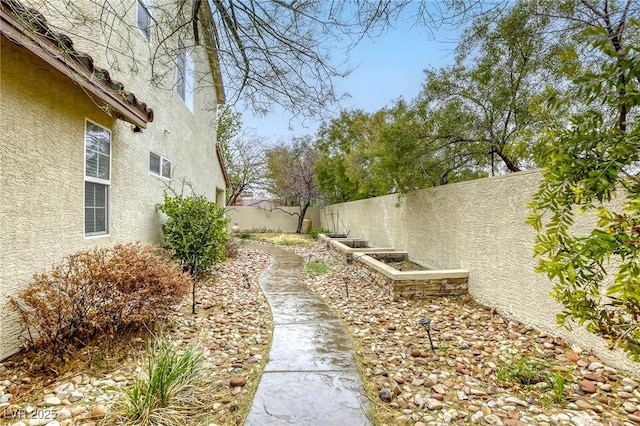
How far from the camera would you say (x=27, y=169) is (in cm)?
371

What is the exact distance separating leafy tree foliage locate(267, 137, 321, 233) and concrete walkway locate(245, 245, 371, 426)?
16479 mm

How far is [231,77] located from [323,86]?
134cm

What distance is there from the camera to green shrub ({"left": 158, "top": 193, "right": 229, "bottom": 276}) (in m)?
7.57

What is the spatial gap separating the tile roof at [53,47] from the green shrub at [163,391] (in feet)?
9.83

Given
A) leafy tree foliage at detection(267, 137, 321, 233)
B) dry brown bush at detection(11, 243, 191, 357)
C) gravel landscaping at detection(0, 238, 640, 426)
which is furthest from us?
leafy tree foliage at detection(267, 137, 321, 233)

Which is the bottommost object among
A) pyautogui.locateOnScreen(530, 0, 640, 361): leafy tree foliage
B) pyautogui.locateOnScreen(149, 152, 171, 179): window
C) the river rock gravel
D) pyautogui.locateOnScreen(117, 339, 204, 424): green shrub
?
the river rock gravel

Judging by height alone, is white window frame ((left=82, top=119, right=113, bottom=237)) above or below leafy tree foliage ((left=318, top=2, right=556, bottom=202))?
below

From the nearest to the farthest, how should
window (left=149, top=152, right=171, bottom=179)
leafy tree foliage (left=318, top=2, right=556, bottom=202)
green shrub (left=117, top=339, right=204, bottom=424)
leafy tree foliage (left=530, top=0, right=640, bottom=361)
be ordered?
1. leafy tree foliage (left=530, top=0, right=640, bottom=361)
2. green shrub (left=117, top=339, right=204, bottom=424)
3. leafy tree foliage (left=318, top=2, right=556, bottom=202)
4. window (left=149, top=152, right=171, bottom=179)

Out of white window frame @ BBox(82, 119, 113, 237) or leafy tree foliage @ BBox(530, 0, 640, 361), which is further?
white window frame @ BBox(82, 119, 113, 237)

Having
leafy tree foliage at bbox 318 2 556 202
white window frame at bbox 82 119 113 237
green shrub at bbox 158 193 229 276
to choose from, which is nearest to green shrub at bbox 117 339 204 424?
white window frame at bbox 82 119 113 237

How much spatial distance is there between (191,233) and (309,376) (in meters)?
5.23

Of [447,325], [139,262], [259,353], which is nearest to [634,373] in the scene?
[447,325]

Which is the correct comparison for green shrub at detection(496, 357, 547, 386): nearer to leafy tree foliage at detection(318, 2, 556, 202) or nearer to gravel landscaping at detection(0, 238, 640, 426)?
gravel landscaping at detection(0, 238, 640, 426)

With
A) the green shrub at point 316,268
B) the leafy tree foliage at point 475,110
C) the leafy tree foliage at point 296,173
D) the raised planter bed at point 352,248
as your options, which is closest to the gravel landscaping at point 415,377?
the leafy tree foliage at point 475,110
